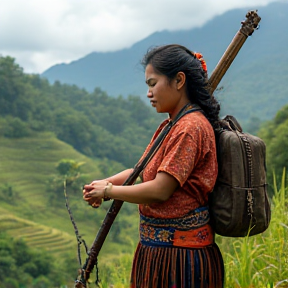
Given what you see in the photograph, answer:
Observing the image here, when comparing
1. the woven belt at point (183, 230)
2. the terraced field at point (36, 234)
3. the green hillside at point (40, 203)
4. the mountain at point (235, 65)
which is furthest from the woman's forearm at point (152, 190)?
the mountain at point (235, 65)

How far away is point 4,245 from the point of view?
34000 millimetres

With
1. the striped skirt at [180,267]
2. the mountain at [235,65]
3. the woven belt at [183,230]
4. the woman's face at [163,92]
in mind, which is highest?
the mountain at [235,65]

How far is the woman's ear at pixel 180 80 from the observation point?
1686 millimetres

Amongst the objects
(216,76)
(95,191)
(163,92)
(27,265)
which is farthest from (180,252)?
(27,265)

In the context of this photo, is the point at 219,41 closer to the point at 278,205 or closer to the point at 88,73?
the point at 88,73

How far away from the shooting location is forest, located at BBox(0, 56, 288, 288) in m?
34.0

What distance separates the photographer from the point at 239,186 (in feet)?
5.38

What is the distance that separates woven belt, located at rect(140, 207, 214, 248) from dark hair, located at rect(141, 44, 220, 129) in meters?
0.30

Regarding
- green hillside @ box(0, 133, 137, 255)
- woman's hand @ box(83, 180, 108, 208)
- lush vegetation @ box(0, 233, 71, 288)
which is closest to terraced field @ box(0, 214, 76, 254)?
green hillside @ box(0, 133, 137, 255)

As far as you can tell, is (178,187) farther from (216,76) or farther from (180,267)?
(216,76)

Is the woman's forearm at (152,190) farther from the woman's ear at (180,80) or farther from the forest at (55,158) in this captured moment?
the forest at (55,158)

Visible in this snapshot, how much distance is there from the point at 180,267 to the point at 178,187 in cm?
26

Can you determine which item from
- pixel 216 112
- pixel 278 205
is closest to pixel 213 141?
pixel 216 112

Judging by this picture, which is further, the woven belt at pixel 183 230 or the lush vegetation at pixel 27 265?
the lush vegetation at pixel 27 265
